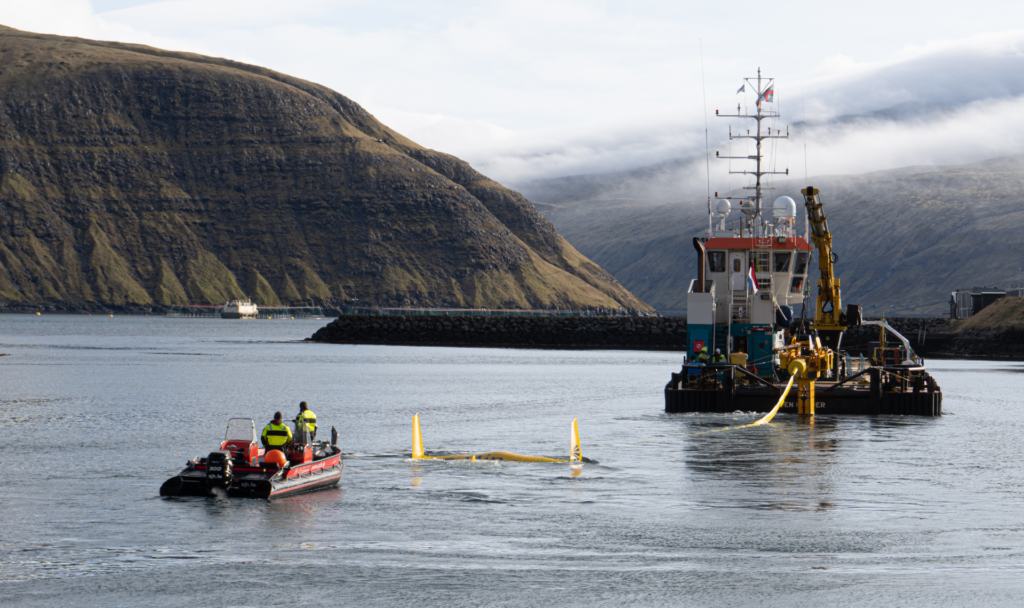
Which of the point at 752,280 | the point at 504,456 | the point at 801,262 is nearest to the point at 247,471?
the point at 504,456

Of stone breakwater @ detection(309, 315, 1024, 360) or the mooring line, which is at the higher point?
stone breakwater @ detection(309, 315, 1024, 360)

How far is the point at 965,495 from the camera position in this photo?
30672 millimetres

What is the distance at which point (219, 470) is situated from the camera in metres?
27.5

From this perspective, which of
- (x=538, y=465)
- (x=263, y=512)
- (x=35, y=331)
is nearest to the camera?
(x=263, y=512)

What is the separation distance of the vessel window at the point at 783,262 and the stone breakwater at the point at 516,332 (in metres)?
89.5

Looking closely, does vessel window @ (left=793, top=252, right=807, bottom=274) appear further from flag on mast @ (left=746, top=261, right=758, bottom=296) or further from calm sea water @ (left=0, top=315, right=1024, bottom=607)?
calm sea water @ (left=0, top=315, right=1024, bottom=607)

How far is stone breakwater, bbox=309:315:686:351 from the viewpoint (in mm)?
148125

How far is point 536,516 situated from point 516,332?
13157cm

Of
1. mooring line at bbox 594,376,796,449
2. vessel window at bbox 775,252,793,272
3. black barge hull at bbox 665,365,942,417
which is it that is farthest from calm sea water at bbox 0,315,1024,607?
vessel window at bbox 775,252,793,272

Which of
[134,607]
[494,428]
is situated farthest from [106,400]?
[134,607]

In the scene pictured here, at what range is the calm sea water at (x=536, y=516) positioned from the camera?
20.3m

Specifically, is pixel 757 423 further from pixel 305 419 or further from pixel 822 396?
pixel 305 419

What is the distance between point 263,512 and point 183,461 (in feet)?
33.9

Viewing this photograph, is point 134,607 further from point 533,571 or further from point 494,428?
point 494,428
